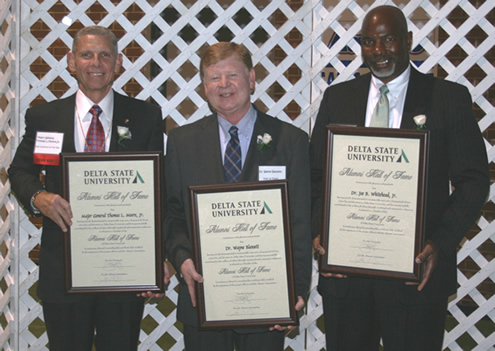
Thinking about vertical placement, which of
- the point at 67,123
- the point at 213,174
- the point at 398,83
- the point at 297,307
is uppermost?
the point at 398,83

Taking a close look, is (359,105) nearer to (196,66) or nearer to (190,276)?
(190,276)

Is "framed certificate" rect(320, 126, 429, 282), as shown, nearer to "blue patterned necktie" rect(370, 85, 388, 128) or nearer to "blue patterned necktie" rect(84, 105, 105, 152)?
"blue patterned necktie" rect(370, 85, 388, 128)

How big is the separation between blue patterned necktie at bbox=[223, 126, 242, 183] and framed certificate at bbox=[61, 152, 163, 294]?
25 cm

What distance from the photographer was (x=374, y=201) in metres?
1.98

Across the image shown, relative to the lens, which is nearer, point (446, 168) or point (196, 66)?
point (446, 168)

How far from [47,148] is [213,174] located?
2.31 ft

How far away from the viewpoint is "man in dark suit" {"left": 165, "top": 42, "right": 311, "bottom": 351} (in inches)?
78.2

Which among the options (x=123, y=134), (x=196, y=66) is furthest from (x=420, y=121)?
(x=196, y=66)

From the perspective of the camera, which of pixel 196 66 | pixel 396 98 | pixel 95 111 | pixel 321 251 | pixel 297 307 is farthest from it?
pixel 196 66

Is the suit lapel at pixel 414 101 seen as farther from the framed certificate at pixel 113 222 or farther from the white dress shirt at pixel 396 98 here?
the framed certificate at pixel 113 222

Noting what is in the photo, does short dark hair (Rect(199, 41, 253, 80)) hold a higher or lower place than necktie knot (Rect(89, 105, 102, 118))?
higher

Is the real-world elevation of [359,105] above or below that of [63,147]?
above

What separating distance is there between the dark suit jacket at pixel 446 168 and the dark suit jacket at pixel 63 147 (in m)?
0.79

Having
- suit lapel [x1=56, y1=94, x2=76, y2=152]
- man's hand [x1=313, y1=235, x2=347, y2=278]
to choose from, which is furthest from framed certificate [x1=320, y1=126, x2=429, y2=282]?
suit lapel [x1=56, y1=94, x2=76, y2=152]
